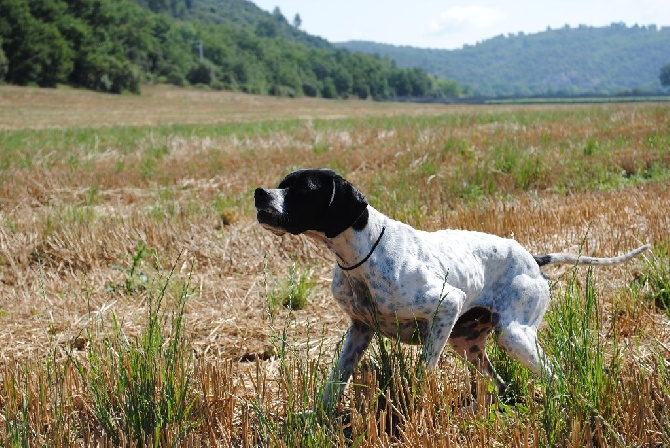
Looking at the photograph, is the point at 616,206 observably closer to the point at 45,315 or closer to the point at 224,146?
the point at 45,315

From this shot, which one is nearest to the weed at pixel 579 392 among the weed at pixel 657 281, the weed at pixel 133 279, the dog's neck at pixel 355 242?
the dog's neck at pixel 355 242

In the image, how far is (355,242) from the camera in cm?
326

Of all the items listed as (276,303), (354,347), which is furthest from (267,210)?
(276,303)

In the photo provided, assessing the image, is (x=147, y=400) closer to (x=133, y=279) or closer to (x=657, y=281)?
(x=133, y=279)

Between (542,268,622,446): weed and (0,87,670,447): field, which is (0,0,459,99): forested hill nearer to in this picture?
(0,87,670,447): field

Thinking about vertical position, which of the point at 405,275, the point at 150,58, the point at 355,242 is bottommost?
the point at 405,275

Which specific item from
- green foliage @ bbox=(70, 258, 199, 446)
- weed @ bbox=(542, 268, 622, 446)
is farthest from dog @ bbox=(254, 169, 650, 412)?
green foliage @ bbox=(70, 258, 199, 446)

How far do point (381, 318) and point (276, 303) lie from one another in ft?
6.85

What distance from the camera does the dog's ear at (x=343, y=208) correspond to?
10.4ft

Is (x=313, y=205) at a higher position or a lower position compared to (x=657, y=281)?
higher

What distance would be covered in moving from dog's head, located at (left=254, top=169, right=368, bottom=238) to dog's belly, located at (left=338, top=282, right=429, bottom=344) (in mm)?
380

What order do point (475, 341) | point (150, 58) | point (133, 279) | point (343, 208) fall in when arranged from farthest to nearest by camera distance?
point (150, 58), point (133, 279), point (475, 341), point (343, 208)

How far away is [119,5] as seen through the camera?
107 metres

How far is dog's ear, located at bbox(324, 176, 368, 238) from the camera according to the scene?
10.4 ft
